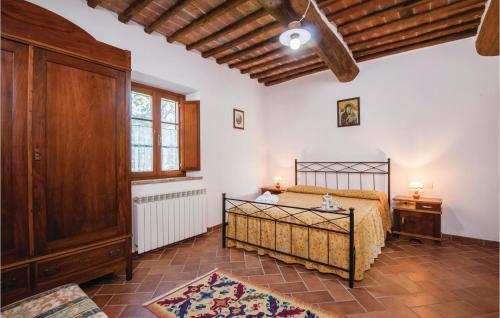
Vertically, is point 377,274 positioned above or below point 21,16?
below

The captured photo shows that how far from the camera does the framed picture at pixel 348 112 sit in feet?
13.4

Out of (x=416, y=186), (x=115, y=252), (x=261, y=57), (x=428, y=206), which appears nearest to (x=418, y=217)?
(x=428, y=206)

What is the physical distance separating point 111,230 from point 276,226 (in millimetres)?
1737

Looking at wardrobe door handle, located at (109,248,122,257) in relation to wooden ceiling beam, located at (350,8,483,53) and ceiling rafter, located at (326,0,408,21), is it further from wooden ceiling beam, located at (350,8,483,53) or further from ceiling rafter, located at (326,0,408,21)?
wooden ceiling beam, located at (350,8,483,53)

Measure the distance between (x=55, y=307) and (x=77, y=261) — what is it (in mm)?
843

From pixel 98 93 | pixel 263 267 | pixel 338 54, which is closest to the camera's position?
pixel 98 93

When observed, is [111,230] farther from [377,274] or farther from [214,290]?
[377,274]

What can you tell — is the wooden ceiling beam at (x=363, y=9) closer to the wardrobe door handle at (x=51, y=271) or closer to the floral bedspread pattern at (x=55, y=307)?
the floral bedspread pattern at (x=55, y=307)

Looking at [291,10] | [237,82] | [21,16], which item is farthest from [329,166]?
[21,16]

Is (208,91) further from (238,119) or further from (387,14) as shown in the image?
(387,14)

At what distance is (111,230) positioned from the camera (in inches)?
85.1

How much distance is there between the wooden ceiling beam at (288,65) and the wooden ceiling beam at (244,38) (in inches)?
42.8

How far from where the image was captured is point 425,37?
10.7 ft

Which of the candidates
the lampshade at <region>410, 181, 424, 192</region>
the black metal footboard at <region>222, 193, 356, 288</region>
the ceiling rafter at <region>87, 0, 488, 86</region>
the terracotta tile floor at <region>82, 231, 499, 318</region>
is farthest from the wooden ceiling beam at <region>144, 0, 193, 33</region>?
the lampshade at <region>410, 181, 424, 192</region>
